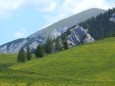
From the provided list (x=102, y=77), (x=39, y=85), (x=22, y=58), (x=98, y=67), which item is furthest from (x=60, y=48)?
(x=39, y=85)

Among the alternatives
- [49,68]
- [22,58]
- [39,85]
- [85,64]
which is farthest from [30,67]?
[39,85]

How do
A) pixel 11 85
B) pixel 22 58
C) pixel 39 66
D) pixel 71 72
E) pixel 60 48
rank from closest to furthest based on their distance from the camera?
pixel 11 85
pixel 71 72
pixel 39 66
pixel 22 58
pixel 60 48

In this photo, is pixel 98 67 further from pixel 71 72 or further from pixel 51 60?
pixel 51 60

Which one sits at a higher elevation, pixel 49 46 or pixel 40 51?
pixel 49 46

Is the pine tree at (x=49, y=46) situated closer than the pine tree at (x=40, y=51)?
No

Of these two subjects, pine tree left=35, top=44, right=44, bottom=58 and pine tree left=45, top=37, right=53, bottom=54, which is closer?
pine tree left=35, top=44, right=44, bottom=58

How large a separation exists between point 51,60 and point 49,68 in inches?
627

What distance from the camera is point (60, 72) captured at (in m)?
107

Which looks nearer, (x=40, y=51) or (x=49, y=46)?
(x=40, y=51)

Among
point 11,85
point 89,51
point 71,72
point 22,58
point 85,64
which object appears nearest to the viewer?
point 11,85

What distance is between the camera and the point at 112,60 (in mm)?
117250

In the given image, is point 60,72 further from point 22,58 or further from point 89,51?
point 22,58

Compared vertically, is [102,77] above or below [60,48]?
below

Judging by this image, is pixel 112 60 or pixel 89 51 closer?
pixel 112 60
